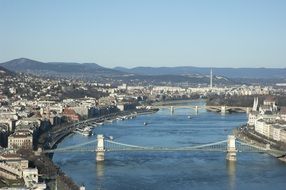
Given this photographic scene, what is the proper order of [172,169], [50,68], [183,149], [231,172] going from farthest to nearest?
[50,68] → [183,149] → [172,169] → [231,172]

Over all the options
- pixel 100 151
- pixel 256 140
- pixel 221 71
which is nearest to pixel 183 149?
pixel 100 151

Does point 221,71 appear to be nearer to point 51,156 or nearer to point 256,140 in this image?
point 256,140

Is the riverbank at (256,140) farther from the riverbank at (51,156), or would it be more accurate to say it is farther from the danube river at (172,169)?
the riverbank at (51,156)

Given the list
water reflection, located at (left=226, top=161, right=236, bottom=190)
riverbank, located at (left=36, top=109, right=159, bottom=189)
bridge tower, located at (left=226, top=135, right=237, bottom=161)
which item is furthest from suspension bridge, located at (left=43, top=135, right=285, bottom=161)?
riverbank, located at (left=36, top=109, right=159, bottom=189)

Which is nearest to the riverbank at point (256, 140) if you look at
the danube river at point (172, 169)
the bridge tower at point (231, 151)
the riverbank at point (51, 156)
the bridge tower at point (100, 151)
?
the danube river at point (172, 169)

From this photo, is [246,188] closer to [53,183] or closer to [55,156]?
[53,183]

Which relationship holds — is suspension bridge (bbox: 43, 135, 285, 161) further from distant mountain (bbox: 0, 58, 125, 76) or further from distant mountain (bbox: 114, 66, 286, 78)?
distant mountain (bbox: 114, 66, 286, 78)
